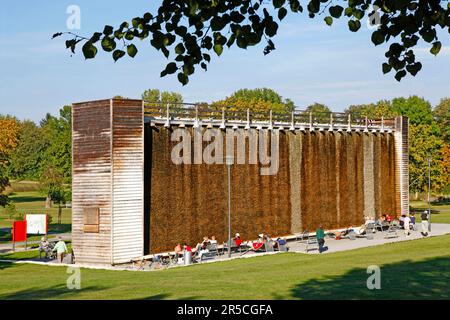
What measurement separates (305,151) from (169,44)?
42047mm

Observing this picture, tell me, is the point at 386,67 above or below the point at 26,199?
above

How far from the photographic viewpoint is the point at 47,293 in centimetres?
2483

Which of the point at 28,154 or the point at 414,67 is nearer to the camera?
the point at 414,67

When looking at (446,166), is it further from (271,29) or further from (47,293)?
(271,29)

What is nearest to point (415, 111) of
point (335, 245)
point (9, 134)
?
point (335, 245)

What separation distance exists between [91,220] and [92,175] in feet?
7.77

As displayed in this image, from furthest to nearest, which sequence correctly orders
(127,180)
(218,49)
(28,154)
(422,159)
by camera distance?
(28,154) < (422,159) < (127,180) < (218,49)

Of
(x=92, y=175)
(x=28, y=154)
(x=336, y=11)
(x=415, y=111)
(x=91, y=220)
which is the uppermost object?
(x=415, y=111)

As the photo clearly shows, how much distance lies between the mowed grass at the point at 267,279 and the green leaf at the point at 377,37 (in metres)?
11.7

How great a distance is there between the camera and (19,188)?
493 ft

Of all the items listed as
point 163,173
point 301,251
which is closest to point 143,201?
point 163,173
